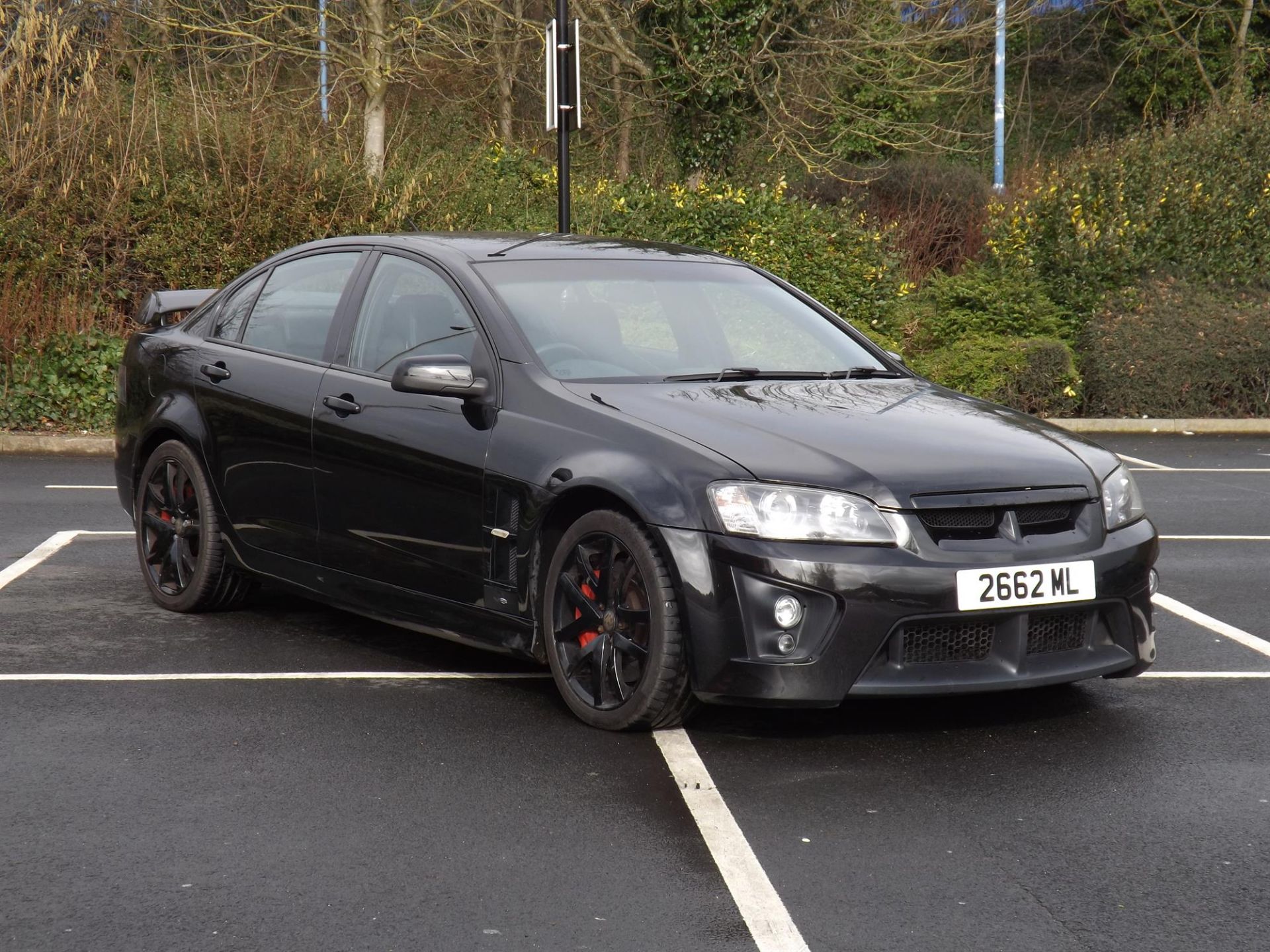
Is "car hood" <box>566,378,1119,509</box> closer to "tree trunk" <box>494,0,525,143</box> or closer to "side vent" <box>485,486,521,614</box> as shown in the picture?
"side vent" <box>485,486,521,614</box>

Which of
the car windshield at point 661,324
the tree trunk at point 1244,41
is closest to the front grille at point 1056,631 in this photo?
the car windshield at point 661,324

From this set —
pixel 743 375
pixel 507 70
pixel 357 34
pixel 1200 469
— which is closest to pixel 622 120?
pixel 507 70

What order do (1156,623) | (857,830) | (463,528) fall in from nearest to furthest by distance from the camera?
1. (857,830)
2. (463,528)
3. (1156,623)

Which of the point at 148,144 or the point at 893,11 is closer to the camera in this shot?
the point at 148,144

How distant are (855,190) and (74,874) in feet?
79.6

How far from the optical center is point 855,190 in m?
27.2

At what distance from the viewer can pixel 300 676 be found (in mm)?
6234

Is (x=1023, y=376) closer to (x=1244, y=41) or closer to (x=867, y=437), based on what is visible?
(x=867, y=437)

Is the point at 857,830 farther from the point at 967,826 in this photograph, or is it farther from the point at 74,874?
the point at 74,874

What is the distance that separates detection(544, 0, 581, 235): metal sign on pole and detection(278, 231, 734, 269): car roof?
22.0ft

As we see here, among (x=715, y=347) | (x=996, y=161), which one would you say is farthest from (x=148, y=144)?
(x=996, y=161)

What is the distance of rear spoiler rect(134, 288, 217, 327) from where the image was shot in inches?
316

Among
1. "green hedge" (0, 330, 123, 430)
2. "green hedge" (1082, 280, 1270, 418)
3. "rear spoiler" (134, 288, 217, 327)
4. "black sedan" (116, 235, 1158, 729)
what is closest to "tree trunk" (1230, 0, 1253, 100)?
"green hedge" (1082, 280, 1270, 418)

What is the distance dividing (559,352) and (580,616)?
1038mm
